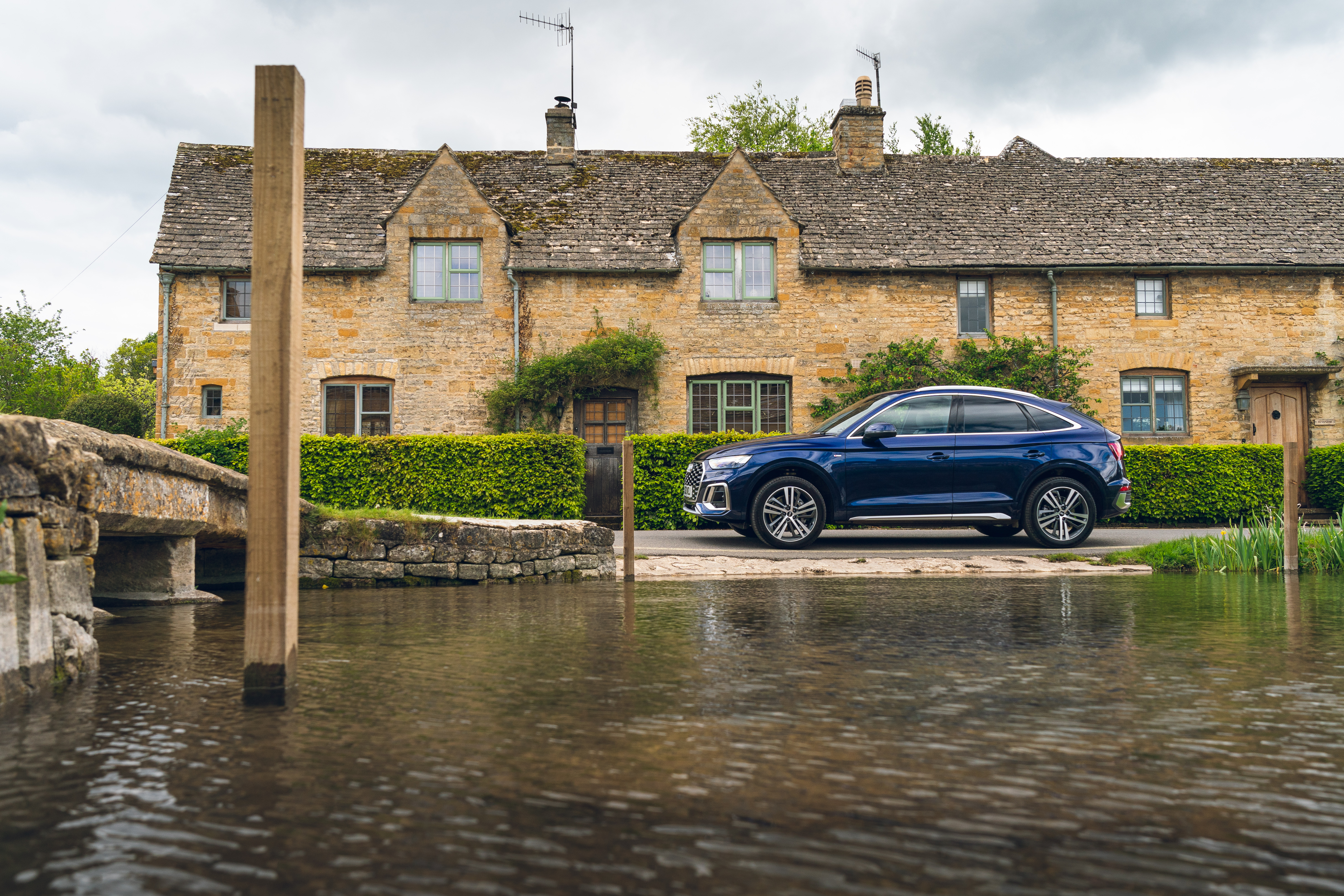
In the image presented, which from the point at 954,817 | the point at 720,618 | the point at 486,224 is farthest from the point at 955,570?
the point at 486,224

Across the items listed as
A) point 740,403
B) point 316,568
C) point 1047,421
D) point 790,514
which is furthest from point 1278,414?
point 316,568

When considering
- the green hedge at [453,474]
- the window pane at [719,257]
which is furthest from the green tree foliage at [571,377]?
the green hedge at [453,474]

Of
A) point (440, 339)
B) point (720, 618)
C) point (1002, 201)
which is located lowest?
point (720, 618)

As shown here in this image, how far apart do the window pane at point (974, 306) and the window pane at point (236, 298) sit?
1460 centimetres

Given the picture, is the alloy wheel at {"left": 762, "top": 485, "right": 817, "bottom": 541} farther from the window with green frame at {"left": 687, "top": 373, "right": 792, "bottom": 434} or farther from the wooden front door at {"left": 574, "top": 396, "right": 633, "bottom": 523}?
the window with green frame at {"left": 687, "top": 373, "right": 792, "bottom": 434}

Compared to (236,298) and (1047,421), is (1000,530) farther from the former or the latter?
(236,298)

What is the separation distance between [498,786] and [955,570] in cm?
736

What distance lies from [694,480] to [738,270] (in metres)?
8.91

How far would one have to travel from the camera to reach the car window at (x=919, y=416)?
11.5m

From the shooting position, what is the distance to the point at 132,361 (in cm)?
7012

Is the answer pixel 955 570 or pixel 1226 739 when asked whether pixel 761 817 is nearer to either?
pixel 1226 739

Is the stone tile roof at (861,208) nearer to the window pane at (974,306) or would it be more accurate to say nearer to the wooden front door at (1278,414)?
the window pane at (974,306)

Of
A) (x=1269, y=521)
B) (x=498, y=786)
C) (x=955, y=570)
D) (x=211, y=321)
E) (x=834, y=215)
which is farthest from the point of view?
(x=834, y=215)

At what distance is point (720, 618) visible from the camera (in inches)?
236
